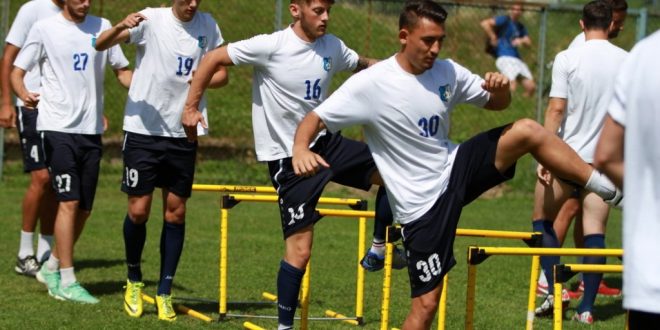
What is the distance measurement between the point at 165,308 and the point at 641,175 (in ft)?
17.1

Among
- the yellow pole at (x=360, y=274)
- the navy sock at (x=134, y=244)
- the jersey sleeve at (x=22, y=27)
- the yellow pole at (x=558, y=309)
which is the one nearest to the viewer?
the yellow pole at (x=558, y=309)

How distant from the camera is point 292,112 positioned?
24.3 feet

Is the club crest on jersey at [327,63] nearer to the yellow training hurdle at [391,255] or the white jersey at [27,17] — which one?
the yellow training hurdle at [391,255]

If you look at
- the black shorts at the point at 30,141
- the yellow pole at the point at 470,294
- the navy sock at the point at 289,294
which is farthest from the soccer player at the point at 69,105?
the yellow pole at the point at 470,294

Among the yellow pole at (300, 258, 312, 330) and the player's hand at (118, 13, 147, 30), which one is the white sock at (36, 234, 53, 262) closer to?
the player's hand at (118, 13, 147, 30)

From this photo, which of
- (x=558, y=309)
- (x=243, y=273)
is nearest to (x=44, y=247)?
(x=243, y=273)

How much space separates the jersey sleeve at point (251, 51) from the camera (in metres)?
7.31

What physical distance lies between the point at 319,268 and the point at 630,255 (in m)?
6.94

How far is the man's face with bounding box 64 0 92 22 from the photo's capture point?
9.02m

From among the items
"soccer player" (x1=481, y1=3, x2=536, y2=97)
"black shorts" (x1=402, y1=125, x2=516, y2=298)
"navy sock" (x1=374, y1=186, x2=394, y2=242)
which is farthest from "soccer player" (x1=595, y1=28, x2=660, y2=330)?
"soccer player" (x1=481, y1=3, x2=536, y2=97)

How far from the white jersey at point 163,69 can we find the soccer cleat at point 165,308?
1149 millimetres

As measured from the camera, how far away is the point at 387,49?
56.2ft

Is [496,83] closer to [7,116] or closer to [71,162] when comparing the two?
[71,162]

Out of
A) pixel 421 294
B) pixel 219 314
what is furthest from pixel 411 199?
pixel 219 314
